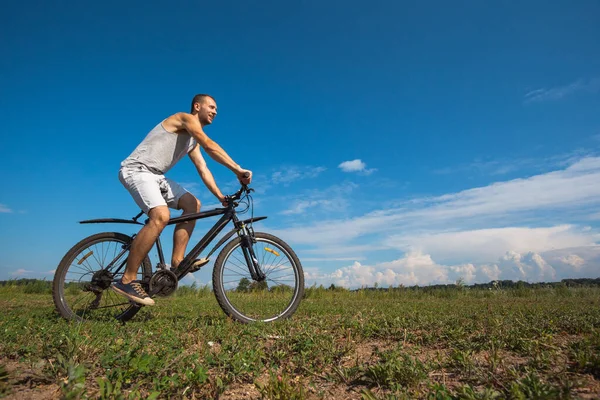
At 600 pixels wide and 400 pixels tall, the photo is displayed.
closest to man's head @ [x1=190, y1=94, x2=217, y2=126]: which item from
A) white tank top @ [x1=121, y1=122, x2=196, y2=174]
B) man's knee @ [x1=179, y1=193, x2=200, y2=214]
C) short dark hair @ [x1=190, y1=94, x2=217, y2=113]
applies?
short dark hair @ [x1=190, y1=94, x2=217, y2=113]

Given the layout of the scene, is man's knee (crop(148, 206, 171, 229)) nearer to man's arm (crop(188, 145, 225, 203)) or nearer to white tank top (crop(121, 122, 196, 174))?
white tank top (crop(121, 122, 196, 174))

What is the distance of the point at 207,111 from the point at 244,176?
1.06 m

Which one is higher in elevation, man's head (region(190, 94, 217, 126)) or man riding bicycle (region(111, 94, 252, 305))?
man's head (region(190, 94, 217, 126))

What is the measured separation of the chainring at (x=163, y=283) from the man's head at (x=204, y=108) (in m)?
2.04

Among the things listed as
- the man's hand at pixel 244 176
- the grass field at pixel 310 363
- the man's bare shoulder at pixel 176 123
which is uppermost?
the man's bare shoulder at pixel 176 123

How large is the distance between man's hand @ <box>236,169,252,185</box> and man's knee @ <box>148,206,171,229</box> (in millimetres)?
1005

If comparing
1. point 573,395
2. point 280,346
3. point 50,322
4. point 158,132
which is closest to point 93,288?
point 50,322

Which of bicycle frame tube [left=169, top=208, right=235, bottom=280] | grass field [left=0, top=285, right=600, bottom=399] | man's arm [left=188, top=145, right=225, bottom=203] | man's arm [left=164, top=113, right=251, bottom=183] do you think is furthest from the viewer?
man's arm [left=188, top=145, right=225, bottom=203]

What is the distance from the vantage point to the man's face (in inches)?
199

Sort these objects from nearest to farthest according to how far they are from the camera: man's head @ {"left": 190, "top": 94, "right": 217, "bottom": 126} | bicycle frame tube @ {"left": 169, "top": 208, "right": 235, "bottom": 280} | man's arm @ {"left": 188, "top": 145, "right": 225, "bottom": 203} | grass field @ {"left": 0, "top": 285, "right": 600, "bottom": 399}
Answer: grass field @ {"left": 0, "top": 285, "right": 600, "bottom": 399} < bicycle frame tube @ {"left": 169, "top": 208, "right": 235, "bottom": 280} < man's head @ {"left": 190, "top": 94, "right": 217, "bottom": 126} < man's arm @ {"left": 188, "top": 145, "right": 225, "bottom": 203}

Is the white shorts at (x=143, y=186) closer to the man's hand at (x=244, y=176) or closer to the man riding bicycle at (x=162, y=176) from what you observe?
the man riding bicycle at (x=162, y=176)

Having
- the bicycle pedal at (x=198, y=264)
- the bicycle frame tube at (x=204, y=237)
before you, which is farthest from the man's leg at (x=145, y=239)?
the bicycle pedal at (x=198, y=264)

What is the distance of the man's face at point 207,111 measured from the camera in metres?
5.06

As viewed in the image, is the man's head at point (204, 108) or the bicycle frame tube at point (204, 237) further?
the man's head at point (204, 108)
